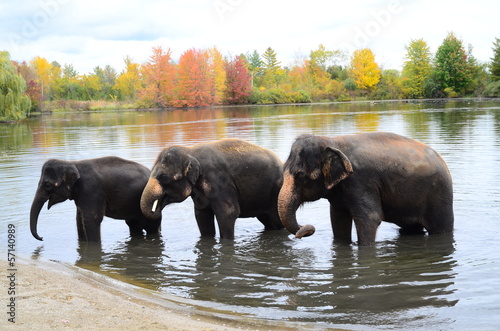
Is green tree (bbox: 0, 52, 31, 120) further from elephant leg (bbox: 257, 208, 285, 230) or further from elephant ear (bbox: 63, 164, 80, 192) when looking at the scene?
elephant leg (bbox: 257, 208, 285, 230)

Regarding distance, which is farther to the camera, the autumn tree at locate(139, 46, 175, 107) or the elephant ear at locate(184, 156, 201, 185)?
the autumn tree at locate(139, 46, 175, 107)

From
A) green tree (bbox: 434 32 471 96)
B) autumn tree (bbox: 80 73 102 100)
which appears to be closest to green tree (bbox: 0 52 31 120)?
autumn tree (bbox: 80 73 102 100)

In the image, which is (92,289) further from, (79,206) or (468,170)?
(468,170)

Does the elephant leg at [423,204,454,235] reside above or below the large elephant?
below

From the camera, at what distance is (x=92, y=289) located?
818 centimetres

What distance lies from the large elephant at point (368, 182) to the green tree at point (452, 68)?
100121 millimetres

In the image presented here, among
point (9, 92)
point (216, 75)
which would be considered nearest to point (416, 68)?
point (216, 75)

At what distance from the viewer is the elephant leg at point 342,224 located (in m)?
10.5

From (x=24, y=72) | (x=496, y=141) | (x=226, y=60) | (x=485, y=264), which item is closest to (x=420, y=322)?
(x=485, y=264)

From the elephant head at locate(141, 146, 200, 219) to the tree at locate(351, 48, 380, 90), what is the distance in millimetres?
110432

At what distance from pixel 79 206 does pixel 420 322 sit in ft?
22.0

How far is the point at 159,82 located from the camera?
114750 mm

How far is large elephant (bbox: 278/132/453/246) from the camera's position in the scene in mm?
9461

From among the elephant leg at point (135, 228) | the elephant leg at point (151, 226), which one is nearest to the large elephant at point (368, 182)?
the elephant leg at point (151, 226)
